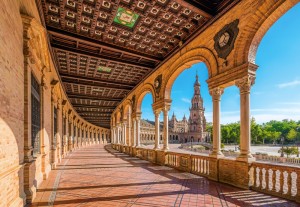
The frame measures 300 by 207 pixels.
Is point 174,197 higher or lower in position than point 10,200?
lower

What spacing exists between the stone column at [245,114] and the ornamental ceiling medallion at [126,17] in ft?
16.7

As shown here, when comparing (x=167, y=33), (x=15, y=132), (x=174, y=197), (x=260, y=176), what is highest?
(x=167, y=33)

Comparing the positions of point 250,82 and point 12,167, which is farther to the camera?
point 250,82

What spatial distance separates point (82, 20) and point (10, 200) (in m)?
7.01

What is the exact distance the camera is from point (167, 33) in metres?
8.98

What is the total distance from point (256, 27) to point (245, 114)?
9.85ft

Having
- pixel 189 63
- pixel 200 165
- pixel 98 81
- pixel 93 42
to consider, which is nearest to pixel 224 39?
pixel 189 63

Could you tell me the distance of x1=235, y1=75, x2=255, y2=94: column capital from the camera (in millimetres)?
6344

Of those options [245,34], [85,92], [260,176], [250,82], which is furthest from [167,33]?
[85,92]

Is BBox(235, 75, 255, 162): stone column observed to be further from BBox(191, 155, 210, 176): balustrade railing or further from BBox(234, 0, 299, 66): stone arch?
BBox(191, 155, 210, 176): balustrade railing

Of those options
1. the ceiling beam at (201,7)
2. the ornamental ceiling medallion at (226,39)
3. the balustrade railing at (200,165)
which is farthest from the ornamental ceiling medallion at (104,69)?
the balustrade railing at (200,165)

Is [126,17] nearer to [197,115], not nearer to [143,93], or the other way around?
[143,93]

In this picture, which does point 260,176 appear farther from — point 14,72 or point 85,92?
point 85,92

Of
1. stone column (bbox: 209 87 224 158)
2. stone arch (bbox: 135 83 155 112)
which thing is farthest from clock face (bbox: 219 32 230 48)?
stone arch (bbox: 135 83 155 112)
